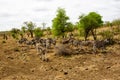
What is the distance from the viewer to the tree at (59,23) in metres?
64.7

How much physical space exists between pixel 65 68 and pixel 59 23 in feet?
123

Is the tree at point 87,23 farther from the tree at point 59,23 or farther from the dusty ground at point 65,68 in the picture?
the dusty ground at point 65,68

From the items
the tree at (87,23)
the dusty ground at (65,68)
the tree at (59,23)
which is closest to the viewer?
the dusty ground at (65,68)

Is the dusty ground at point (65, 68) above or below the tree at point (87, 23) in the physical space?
below

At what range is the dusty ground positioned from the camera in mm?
24562

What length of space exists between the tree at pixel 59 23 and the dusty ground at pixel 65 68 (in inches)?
1122

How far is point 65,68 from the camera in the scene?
1123 inches

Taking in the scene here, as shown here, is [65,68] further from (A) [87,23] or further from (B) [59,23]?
(B) [59,23]

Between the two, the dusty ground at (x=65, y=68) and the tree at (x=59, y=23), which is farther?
the tree at (x=59, y=23)

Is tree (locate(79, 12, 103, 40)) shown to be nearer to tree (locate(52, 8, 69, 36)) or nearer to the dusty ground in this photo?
tree (locate(52, 8, 69, 36))

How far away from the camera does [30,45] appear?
52.7 metres

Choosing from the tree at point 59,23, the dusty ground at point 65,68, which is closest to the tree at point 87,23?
the tree at point 59,23

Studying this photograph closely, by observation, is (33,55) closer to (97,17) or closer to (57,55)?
(57,55)

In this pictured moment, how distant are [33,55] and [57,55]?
3835 millimetres
